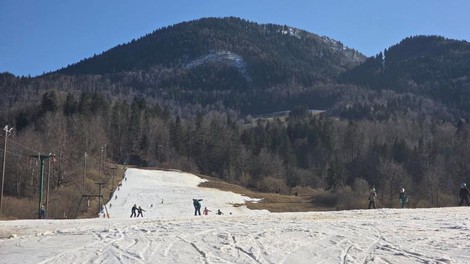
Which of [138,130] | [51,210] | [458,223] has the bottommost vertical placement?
[51,210]

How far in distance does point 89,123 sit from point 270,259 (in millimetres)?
100256

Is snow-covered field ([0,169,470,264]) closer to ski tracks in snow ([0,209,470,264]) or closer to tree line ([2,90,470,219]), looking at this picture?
ski tracks in snow ([0,209,470,264])

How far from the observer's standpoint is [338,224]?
65.1 ft

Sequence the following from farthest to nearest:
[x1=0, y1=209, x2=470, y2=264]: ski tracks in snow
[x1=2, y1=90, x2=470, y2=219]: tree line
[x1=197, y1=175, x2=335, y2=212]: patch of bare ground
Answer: [x1=2, y1=90, x2=470, y2=219]: tree line → [x1=197, y1=175, x2=335, y2=212]: patch of bare ground → [x1=0, y1=209, x2=470, y2=264]: ski tracks in snow

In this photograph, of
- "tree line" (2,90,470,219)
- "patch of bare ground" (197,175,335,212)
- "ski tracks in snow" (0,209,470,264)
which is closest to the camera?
"ski tracks in snow" (0,209,470,264)

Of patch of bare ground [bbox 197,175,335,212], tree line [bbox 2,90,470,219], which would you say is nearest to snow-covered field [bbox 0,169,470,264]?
patch of bare ground [bbox 197,175,335,212]

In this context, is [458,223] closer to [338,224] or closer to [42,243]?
[338,224]

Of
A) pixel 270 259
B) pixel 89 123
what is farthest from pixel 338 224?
pixel 89 123

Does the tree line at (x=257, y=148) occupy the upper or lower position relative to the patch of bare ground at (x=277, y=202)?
upper

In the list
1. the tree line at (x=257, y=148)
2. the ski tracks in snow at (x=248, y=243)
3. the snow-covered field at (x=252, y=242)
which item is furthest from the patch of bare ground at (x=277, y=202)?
the ski tracks in snow at (x=248, y=243)

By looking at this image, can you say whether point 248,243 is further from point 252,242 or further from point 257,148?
point 257,148

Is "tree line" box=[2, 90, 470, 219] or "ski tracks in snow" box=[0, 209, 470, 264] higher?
"tree line" box=[2, 90, 470, 219]

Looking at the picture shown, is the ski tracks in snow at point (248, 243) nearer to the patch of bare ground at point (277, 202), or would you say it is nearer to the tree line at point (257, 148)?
the patch of bare ground at point (277, 202)

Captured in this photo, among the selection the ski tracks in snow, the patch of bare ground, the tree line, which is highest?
the tree line
